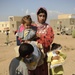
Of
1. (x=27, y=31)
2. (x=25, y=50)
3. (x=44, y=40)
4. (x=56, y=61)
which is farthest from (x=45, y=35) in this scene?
(x=25, y=50)

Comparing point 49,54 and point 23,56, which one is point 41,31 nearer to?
point 49,54

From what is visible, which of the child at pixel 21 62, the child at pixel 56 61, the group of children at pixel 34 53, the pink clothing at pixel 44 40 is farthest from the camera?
the pink clothing at pixel 44 40

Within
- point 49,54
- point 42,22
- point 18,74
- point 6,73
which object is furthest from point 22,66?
point 6,73

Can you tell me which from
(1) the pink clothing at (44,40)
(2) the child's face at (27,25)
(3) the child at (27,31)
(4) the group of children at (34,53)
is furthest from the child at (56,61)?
(2) the child's face at (27,25)

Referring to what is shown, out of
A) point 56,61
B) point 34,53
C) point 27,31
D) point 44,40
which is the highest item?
point 27,31

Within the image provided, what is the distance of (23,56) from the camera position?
275cm

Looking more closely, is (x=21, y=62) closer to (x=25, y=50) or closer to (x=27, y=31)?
(x=25, y=50)

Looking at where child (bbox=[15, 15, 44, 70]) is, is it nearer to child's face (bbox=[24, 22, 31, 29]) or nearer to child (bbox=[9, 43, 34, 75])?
child's face (bbox=[24, 22, 31, 29])

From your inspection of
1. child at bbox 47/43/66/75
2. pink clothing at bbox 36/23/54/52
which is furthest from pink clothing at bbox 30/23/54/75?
child at bbox 47/43/66/75

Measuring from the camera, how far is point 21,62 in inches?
106

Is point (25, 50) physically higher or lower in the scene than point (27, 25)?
lower

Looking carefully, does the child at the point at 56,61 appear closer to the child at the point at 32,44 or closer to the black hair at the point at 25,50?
the child at the point at 32,44

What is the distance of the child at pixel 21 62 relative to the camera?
2660 mm

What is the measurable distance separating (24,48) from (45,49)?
63cm
